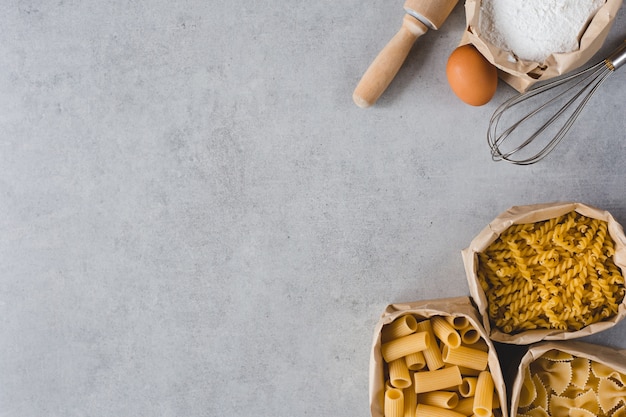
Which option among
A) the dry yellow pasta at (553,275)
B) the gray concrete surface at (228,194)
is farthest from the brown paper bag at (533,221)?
the gray concrete surface at (228,194)

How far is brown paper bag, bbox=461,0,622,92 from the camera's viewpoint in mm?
960

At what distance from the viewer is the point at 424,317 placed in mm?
1082

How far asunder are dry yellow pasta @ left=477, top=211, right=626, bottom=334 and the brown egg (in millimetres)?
248

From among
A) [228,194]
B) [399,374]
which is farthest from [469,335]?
[228,194]

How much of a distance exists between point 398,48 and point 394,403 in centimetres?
64

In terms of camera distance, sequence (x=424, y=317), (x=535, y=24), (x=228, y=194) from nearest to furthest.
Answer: (x=535, y=24)
(x=424, y=317)
(x=228, y=194)

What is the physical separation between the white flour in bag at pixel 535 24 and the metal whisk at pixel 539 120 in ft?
0.43

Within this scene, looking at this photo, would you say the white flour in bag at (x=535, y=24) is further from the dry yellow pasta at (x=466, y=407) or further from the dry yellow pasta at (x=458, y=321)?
the dry yellow pasta at (x=466, y=407)

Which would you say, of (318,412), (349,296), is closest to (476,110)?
(349,296)

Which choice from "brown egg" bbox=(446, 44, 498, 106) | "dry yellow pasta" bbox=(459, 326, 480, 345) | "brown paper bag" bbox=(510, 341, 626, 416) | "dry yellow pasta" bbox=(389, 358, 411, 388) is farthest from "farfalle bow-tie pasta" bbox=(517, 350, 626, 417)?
"brown egg" bbox=(446, 44, 498, 106)

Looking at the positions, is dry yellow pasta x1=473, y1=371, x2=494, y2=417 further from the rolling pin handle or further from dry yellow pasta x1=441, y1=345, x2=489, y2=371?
the rolling pin handle

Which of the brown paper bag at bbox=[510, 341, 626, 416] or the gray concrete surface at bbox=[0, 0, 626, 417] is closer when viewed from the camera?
the brown paper bag at bbox=[510, 341, 626, 416]

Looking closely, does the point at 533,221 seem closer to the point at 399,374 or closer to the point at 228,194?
the point at 399,374

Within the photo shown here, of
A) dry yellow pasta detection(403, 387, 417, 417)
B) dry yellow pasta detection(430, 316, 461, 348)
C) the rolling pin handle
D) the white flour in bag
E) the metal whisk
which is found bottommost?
dry yellow pasta detection(403, 387, 417, 417)
